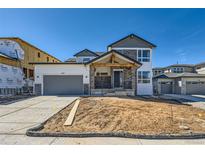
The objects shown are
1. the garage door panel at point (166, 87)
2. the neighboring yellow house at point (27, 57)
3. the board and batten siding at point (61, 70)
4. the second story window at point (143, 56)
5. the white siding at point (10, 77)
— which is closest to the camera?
the white siding at point (10, 77)

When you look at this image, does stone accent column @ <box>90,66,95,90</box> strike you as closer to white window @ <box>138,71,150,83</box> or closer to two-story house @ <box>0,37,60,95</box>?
white window @ <box>138,71,150,83</box>

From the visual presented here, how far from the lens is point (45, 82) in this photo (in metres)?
17.8

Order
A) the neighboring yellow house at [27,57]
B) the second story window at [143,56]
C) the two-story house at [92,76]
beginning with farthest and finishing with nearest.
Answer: the second story window at [143,56]
the neighboring yellow house at [27,57]
the two-story house at [92,76]

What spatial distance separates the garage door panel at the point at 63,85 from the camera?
17.8 meters

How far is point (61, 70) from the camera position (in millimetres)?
17828

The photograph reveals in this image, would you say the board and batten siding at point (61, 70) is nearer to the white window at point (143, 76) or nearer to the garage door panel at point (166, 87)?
the white window at point (143, 76)

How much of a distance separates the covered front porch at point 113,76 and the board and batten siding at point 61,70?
703 millimetres

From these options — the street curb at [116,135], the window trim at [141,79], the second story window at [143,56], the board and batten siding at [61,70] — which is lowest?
the street curb at [116,135]

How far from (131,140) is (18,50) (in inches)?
898

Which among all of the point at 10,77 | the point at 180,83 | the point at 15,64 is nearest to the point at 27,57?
the point at 15,64

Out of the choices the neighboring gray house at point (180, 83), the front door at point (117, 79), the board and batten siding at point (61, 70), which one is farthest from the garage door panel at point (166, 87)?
the board and batten siding at point (61, 70)

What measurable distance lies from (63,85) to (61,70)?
1.76 m

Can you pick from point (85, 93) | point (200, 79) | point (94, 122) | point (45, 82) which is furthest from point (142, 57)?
point (94, 122)
